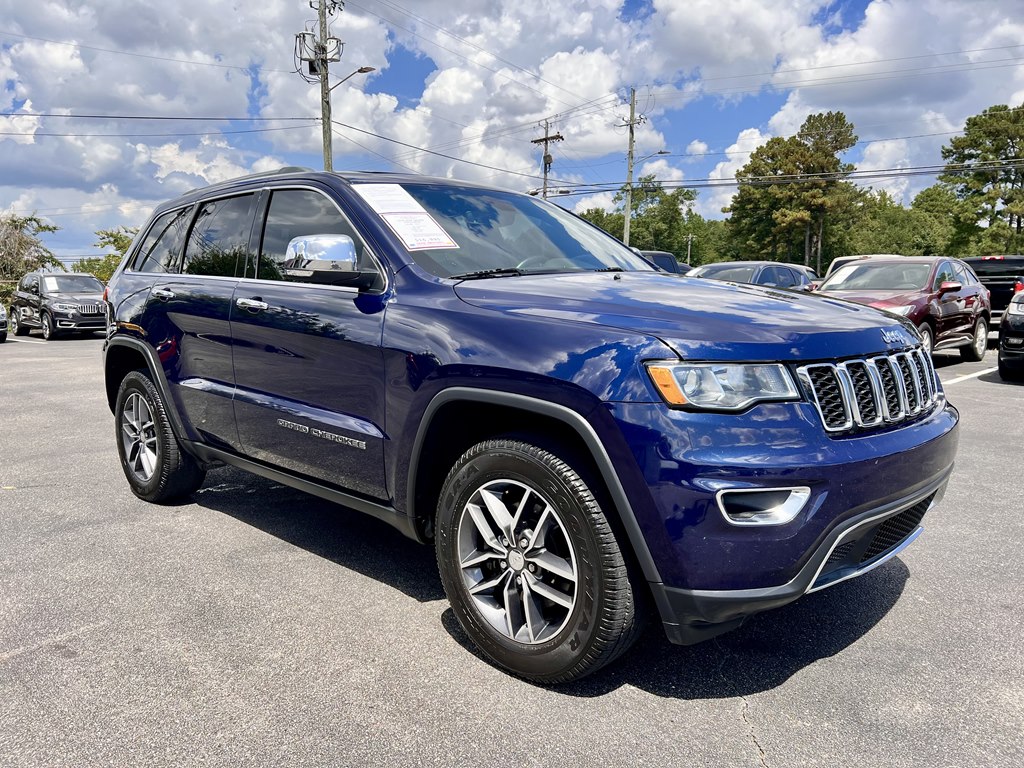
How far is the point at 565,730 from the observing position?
240cm

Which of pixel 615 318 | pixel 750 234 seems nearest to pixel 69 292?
pixel 615 318

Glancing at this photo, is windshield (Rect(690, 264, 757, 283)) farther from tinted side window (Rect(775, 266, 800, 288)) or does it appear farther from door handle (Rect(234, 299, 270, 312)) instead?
door handle (Rect(234, 299, 270, 312))

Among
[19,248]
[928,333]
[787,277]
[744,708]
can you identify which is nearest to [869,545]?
[744,708]

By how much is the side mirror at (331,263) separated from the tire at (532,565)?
88 cm

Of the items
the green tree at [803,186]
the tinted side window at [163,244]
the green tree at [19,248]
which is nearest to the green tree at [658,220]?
the green tree at [803,186]

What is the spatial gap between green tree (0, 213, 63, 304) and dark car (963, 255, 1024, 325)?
3618cm

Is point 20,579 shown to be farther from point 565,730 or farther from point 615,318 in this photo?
point 615,318

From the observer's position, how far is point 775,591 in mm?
Result: 2287

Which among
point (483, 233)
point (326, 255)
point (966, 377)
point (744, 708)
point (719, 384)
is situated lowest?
point (744, 708)

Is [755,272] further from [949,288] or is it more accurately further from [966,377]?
[966,377]

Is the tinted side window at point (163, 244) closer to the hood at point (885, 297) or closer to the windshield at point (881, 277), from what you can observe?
the hood at point (885, 297)

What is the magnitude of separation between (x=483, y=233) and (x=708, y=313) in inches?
52.8

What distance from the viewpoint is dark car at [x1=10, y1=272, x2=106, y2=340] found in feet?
63.6

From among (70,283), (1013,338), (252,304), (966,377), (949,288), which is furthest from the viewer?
(70,283)
